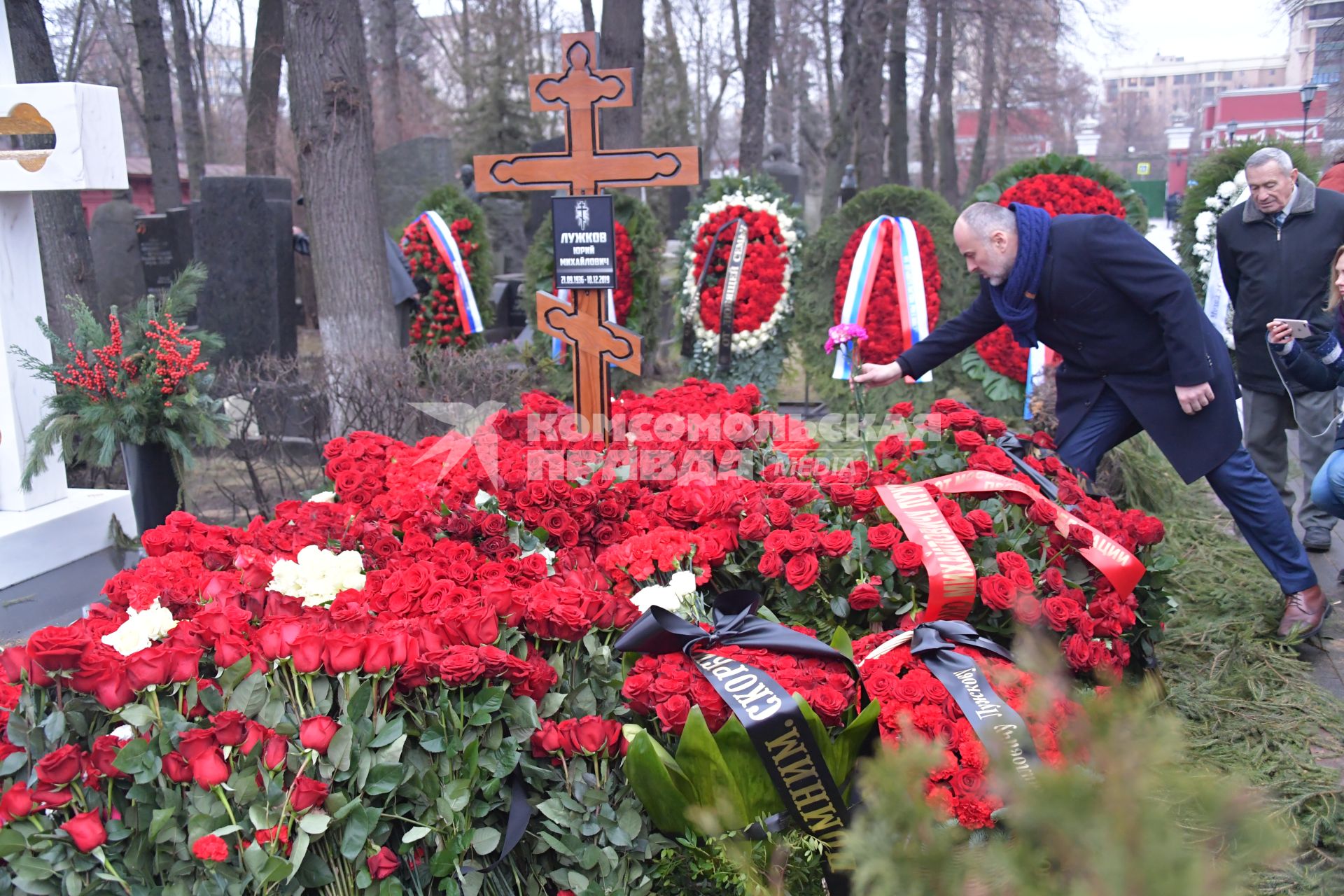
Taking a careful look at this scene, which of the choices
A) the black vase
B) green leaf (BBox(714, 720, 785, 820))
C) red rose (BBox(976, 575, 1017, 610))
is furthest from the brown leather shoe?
the black vase

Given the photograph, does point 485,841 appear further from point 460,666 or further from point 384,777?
point 460,666

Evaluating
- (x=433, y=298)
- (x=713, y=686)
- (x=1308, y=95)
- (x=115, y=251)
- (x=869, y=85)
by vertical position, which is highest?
(x=1308, y=95)

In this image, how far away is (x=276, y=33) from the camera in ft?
49.3

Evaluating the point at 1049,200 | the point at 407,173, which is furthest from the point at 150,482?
the point at 407,173

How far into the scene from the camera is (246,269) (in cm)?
882

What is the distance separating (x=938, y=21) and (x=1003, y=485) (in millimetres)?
22553

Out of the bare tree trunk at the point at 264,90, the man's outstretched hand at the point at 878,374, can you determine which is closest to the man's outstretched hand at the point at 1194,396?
the man's outstretched hand at the point at 878,374

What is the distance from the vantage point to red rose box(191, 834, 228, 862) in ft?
5.63

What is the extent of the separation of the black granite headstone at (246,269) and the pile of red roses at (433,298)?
1101 millimetres

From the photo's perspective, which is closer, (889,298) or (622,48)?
(889,298)

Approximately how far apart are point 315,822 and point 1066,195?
20.6ft

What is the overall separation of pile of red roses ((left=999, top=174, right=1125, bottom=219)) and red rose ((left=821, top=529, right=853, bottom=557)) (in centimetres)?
476

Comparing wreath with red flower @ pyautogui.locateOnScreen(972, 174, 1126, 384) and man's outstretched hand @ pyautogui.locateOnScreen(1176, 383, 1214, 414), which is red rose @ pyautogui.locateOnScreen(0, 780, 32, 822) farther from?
wreath with red flower @ pyautogui.locateOnScreen(972, 174, 1126, 384)

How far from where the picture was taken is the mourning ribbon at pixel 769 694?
1925 millimetres
